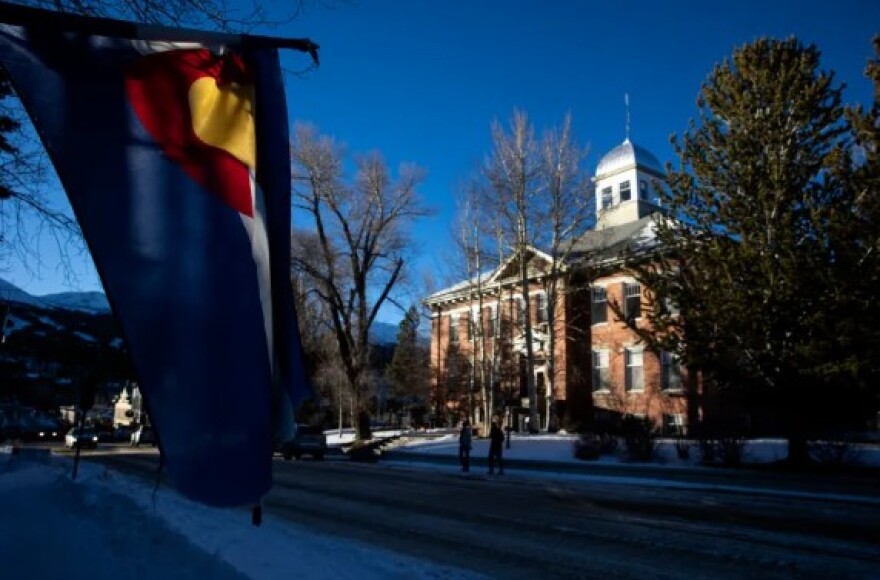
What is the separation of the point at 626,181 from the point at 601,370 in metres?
13.5

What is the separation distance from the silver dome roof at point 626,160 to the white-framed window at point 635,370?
44.7 ft

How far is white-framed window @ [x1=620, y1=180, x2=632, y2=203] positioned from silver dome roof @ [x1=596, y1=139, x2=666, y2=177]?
1026 mm

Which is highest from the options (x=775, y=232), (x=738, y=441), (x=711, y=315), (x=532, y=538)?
(x=775, y=232)

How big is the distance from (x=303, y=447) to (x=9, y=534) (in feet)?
89.3

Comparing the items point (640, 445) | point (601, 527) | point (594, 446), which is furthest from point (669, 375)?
point (601, 527)

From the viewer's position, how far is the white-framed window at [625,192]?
4861 cm

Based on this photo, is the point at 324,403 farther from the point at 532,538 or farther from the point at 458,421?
the point at 532,538

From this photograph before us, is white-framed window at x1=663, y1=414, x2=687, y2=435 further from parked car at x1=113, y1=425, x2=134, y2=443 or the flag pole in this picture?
parked car at x1=113, y1=425, x2=134, y2=443

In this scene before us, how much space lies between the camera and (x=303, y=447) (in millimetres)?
35125

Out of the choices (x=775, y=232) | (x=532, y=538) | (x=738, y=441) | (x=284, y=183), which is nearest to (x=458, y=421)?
(x=738, y=441)

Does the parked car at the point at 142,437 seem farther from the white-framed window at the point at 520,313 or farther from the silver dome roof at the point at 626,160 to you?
the silver dome roof at the point at 626,160

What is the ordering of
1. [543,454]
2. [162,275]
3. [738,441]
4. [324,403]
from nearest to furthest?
[162,275], [738,441], [543,454], [324,403]

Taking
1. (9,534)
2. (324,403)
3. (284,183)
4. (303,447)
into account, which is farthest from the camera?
(324,403)

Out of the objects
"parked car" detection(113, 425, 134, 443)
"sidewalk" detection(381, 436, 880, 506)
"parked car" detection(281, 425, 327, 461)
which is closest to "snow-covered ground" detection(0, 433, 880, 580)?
"sidewalk" detection(381, 436, 880, 506)
